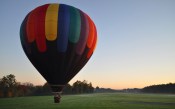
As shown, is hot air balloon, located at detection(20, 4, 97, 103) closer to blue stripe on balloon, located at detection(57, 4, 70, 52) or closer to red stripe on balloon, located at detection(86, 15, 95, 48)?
blue stripe on balloon, located at detection(57, 4, 70, 52)

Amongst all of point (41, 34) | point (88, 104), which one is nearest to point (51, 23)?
point (41, 34)

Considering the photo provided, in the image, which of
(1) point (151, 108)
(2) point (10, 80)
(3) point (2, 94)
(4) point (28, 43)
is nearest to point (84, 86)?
(2) point (10, 80)

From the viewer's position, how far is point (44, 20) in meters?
23.4

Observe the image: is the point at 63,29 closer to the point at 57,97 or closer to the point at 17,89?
the point at 57,97

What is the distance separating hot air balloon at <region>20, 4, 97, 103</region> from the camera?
22734mm

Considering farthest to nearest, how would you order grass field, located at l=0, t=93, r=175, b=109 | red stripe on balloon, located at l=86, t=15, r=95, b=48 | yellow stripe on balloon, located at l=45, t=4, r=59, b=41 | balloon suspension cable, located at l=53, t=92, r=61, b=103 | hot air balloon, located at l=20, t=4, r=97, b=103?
grass field, located at l=0, t=93, r=175, b=109
red stripe on balloon, located at l=86, t=15, r=95, b=48
yellow stripe on balloon, located at l=45, t=4, r=59, b=41
hot air balloon, located at l=20, t=4, r=97, b=103
balloon suspension cable, located at l=53, t=92, r=61, b=103

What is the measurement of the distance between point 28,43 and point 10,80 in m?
115

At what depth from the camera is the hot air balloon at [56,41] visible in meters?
22.7

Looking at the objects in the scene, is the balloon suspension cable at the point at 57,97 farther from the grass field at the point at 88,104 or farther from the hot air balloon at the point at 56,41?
the grass field at the point at 88,104

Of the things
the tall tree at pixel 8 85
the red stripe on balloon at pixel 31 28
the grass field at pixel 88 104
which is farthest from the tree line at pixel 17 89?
the red stripe on balloon at pixel 31 28

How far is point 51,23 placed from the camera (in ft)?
76.2

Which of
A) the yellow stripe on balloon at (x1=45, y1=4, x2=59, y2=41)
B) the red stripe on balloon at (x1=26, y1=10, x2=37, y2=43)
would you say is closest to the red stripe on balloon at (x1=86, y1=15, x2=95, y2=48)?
the yellow stripe on balloon at (x1=45, y1=4, x2=59, y2=41)

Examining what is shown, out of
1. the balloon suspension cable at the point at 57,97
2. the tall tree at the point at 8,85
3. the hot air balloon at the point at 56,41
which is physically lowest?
the balloon suspension cable at the point at 57,97

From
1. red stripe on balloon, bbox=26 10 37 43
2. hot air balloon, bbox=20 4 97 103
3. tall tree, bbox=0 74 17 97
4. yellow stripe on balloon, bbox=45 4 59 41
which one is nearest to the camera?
hot air balloon, bbox=20 4 97 103
